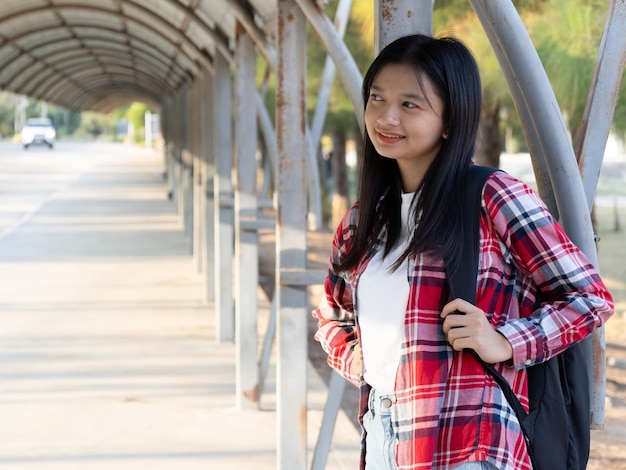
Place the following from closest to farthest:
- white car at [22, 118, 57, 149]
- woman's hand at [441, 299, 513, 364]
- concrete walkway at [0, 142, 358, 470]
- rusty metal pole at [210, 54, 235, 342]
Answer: woman's hand at [441, 299, 513, 364], concrete walkway at [0, 142, 358, 470], rusty metal pole at [210, 54, 235, 342], white car at [22, 118, 57, 149]

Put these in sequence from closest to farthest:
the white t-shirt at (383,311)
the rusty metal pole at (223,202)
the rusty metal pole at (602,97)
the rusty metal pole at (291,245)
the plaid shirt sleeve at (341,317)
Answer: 1. the white t-shirt at (383,311)
2. the plaid shirt sleeve at (341,317)
3. the rusty metal pole at (602,97)
4. the rusty metal pole at (291,245)
5. the rusty metal pole at (223,202)

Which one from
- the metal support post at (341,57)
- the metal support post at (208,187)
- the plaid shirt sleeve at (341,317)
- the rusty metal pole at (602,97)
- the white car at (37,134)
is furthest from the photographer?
the white car at (37,134)

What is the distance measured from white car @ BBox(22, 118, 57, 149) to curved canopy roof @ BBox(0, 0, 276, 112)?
2866 centimetres

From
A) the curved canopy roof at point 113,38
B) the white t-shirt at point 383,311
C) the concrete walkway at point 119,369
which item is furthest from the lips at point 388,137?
the concrete walkway at point 119,369

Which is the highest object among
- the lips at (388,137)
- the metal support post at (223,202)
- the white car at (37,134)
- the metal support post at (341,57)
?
the metal support post at (341,57)

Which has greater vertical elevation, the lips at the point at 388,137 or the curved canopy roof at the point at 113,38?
the curved canopy roof at the point at 113,38

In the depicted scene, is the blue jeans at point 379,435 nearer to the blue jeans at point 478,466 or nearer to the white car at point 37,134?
the blue jeans at point 478,466

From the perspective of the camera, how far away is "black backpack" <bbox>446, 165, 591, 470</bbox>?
72.5 inches

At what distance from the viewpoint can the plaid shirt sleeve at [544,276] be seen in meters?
1.83

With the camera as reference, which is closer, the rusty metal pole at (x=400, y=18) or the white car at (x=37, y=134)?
the rusty metal pole at (x=400, y=18)

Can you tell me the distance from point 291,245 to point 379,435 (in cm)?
270

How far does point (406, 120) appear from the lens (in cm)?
200

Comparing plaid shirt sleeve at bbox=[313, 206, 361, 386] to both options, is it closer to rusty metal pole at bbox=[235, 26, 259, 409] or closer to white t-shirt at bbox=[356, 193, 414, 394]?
white t-shirt at bbox=[356, 193, 414, 394]

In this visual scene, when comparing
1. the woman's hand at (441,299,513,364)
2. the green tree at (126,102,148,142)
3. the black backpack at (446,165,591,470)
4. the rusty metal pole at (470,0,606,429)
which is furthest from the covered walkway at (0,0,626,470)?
the green tree at (126,102,148,142)
